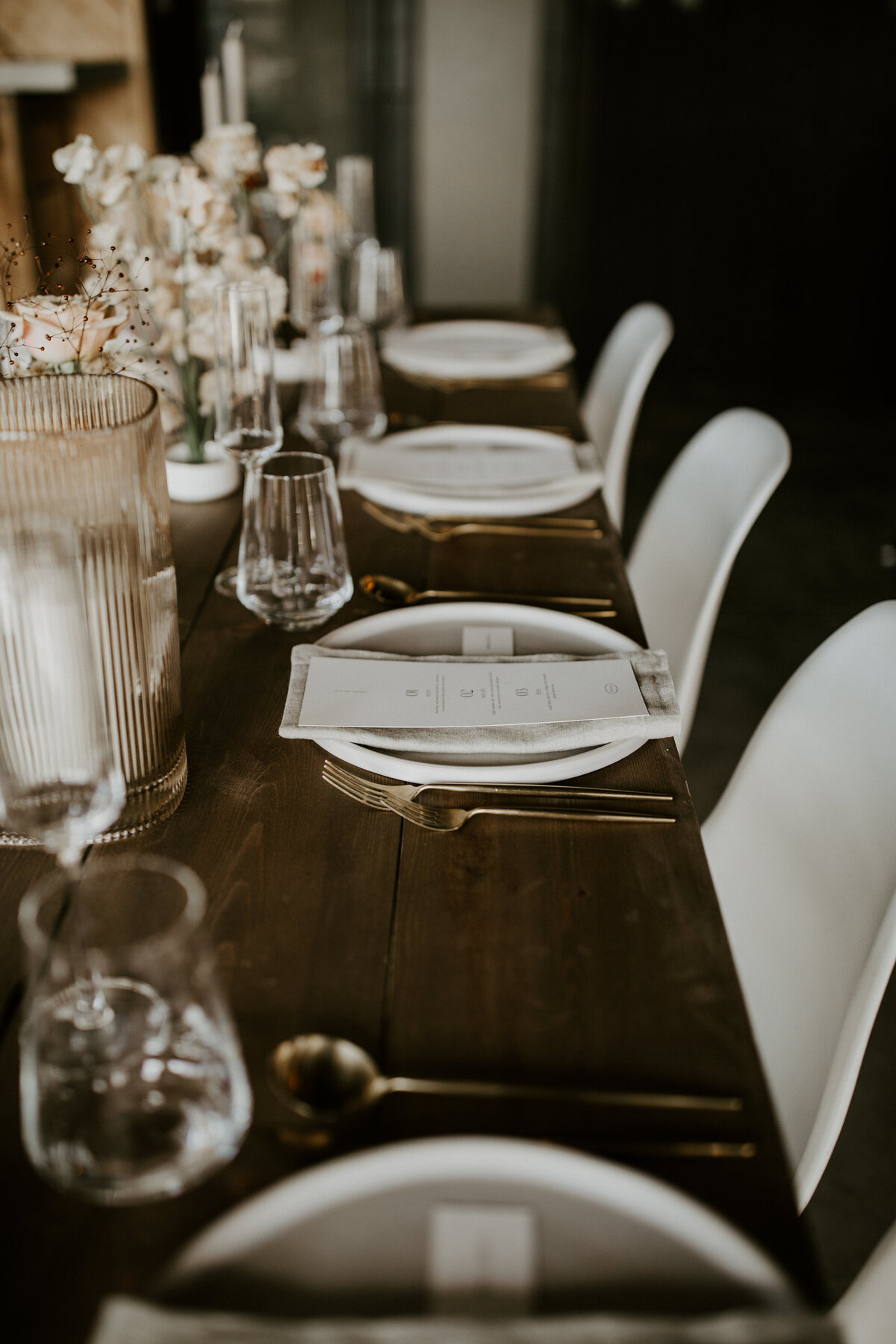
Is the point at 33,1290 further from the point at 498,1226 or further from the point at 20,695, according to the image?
the point at 20,695

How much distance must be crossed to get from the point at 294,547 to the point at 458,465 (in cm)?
57

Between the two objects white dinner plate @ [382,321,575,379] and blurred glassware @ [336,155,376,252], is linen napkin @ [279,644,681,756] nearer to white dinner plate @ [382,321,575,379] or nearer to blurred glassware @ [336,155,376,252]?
white dinner plate @ [382,321,575,379]

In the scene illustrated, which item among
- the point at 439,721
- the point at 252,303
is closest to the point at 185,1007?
the point at 439,721

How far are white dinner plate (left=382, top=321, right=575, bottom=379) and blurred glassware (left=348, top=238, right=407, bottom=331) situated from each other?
3.4 inches

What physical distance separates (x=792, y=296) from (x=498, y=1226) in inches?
204

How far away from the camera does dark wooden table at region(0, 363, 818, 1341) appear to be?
1.90 feet

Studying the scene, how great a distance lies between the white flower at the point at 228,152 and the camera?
5.34 feet

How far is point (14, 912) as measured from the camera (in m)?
0.79

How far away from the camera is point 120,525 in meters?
0.78

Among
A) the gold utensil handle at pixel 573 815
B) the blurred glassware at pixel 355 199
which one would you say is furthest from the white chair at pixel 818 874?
the blurred glassware at pixel 355 199

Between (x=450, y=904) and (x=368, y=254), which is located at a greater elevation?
(x=368, y=254)

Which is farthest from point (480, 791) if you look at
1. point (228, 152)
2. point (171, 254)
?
point (228, 152)

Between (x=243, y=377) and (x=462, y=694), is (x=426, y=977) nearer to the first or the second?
(x=462, y=694)

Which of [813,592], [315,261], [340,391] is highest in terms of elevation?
[315,261]
